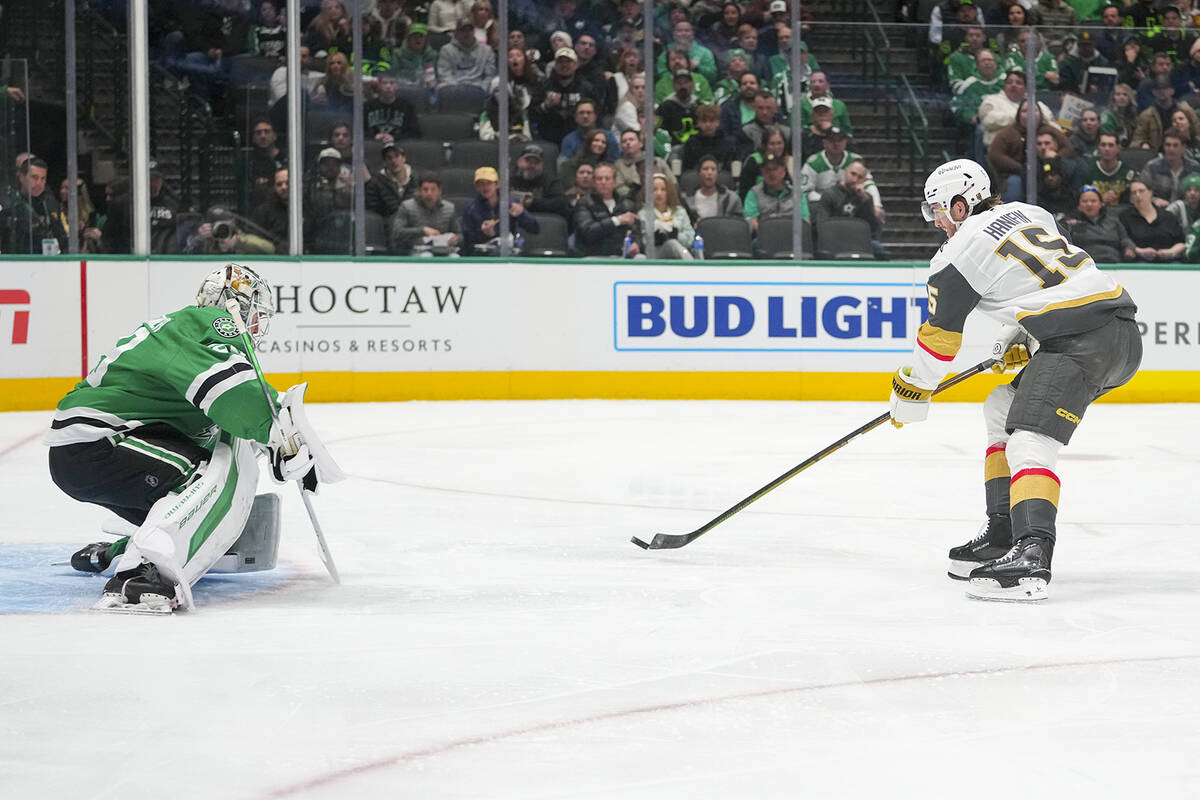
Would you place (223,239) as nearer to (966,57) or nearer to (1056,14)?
(966,57)

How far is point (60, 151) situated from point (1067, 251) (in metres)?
6.63

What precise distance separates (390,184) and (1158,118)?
199 inches

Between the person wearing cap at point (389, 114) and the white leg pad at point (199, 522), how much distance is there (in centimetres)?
605

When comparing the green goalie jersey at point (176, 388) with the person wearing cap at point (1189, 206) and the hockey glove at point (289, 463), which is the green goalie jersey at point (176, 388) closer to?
the hockey glove at point (289, 463)

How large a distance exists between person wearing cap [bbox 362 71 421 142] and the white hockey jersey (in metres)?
6.21

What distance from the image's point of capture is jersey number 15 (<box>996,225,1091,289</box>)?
3.92 m

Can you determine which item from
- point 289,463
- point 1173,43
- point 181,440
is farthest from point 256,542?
point 1173,43

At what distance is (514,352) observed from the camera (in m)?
9.80

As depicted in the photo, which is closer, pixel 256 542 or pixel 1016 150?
pixel 256 542

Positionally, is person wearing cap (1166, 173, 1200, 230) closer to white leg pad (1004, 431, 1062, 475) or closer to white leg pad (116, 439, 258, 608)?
white leg pad (1004, 431, 1062, 475)

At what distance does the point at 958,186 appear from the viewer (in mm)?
4055

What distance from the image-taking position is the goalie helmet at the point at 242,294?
375 cm

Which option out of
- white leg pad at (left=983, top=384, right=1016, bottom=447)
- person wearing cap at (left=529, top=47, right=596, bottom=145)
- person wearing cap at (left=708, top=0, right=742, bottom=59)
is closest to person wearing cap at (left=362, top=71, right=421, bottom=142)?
person wearing cap at (left=529, top=47, right=596, bottom=145)

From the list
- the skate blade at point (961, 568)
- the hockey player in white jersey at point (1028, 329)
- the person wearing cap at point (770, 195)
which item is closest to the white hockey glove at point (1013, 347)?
the hockey player in white jersey at point (1028, 329)
